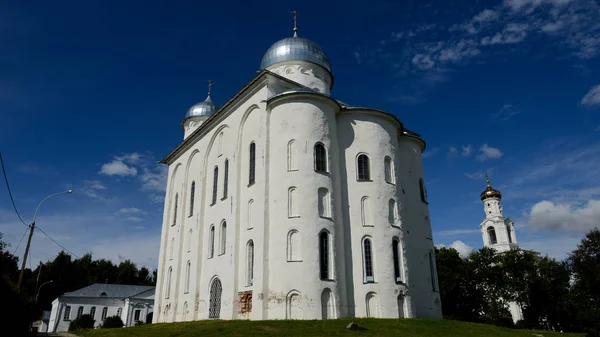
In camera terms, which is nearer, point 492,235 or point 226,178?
point 226,178

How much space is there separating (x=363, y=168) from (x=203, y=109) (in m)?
20.6

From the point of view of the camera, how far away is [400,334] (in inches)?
653

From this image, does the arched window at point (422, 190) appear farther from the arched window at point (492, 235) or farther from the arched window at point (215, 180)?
the arched window at point (492, 235)

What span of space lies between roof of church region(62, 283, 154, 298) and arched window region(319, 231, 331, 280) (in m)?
37.5

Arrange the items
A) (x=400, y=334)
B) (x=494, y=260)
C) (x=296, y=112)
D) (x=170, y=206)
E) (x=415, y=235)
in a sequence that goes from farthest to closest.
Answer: (x=494, y=260), (x=170, y=206), (x=415, y=235), (x=296, y=112), (x=400, y=334)

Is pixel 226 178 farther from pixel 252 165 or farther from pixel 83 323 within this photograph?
pixel 83 323

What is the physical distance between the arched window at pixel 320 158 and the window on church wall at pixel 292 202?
1.84m

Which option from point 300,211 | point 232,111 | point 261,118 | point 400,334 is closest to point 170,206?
point 232,111

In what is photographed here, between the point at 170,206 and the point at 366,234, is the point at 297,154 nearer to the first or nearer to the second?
the point at 366,234

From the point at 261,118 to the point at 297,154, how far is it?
3.55 m

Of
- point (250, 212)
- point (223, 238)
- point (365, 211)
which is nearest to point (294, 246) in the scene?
point (250, 212)

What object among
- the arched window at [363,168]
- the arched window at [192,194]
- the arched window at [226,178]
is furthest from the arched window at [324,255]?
the arched window at [192,194]

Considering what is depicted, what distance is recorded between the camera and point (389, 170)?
25469 millimetres

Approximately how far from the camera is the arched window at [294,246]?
21266 mm
